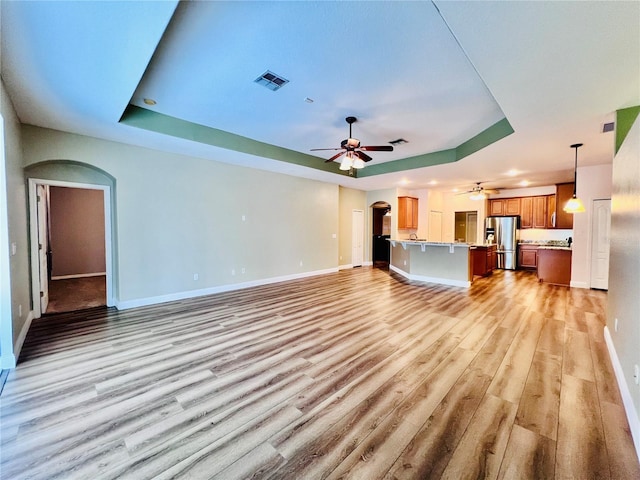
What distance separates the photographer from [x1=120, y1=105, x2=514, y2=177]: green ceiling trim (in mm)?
3939

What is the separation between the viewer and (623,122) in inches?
122

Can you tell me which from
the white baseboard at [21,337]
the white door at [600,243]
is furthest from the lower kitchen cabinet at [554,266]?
the white baseboard at [21,337]

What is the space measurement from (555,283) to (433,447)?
7103 millimetres

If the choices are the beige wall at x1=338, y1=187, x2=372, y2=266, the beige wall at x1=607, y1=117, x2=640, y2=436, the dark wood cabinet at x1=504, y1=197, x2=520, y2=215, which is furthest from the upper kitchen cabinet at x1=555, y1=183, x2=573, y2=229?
the beige wall at x1=338, y1=187, x2=372, y2=266

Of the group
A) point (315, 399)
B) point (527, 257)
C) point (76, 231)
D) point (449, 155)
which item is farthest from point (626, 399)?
point (76, 231)

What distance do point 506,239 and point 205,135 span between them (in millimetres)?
9236

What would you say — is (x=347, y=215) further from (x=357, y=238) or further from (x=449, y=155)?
(x=449, y=155)

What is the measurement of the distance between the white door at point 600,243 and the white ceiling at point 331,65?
202 cm

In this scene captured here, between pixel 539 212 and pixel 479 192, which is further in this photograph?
pixel 539 212

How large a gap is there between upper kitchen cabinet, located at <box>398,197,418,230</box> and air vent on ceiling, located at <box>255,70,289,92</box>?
261 inches

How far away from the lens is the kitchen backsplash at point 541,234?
853 cm

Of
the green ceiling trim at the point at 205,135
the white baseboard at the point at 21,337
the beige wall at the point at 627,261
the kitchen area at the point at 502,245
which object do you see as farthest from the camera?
the kitchen area at the point at 502,245

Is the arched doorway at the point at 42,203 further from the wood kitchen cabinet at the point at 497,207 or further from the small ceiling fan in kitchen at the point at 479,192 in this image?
the wood kitchen cabinet at the point at 497,207

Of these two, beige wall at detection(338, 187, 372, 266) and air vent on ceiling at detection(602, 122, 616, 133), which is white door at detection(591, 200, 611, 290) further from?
beige wall at detection(338, 187, 372, 266)
